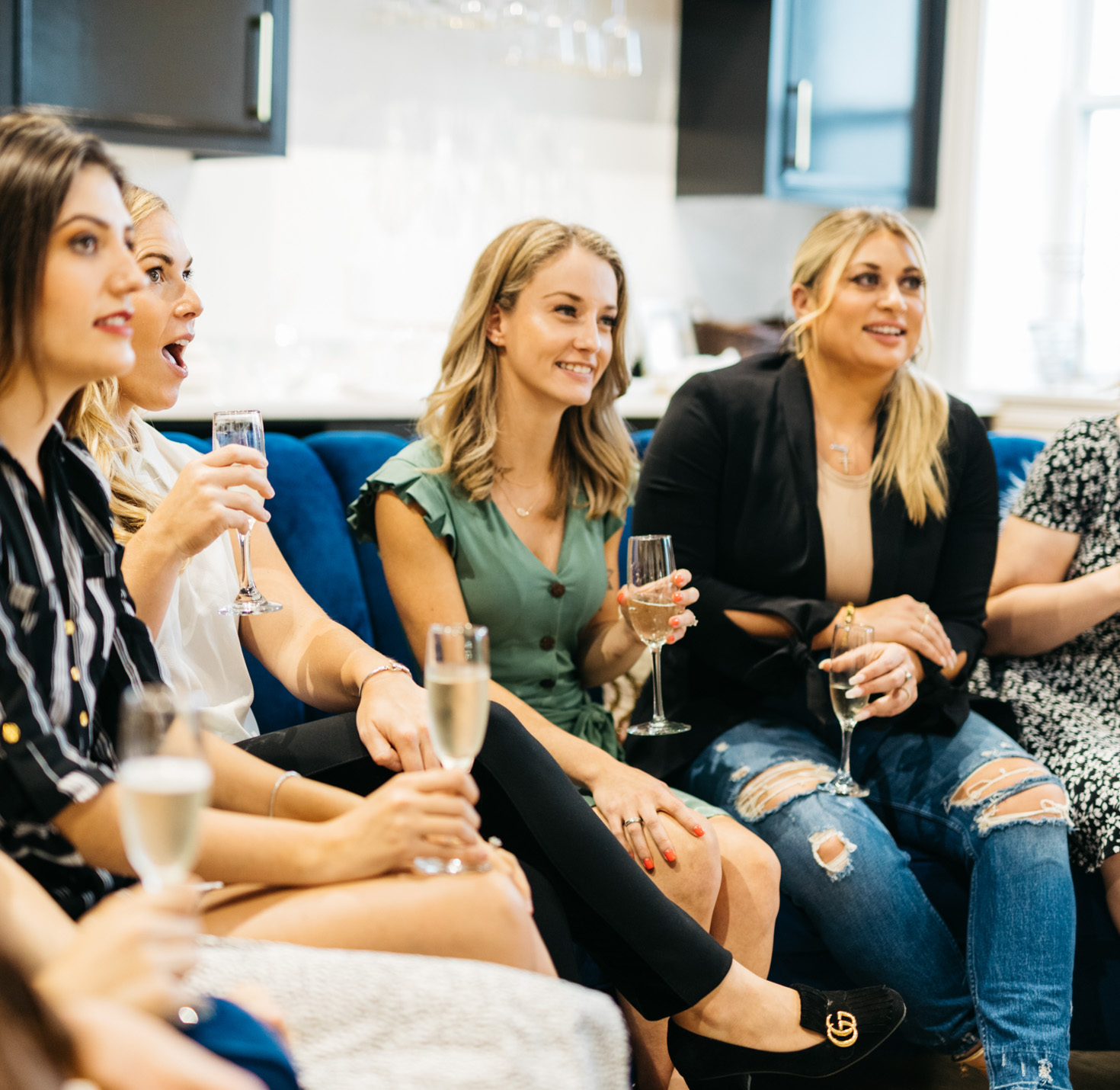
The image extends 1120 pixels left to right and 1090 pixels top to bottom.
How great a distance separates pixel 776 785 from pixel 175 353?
3.57 feet

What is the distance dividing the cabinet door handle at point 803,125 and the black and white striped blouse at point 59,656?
3.52 meters

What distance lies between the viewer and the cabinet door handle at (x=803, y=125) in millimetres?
4363

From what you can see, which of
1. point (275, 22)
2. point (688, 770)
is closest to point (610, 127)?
point (275, 22)

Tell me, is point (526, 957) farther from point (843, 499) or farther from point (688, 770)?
point (843, 499)

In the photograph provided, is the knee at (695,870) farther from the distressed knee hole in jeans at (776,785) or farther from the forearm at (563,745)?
the distressed knee hole in jeans at (776,785)

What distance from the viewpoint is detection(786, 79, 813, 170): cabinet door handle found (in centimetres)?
436

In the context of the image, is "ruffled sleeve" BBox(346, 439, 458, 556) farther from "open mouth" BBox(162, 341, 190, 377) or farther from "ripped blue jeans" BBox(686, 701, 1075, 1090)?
"ripped blue jeans" BBox(686, 701, 1075, 1090)

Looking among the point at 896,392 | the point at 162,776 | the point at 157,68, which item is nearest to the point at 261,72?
the point at 157,68

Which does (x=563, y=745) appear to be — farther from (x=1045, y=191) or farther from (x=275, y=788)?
(x=1045, y=191)

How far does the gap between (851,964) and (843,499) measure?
0.80 m

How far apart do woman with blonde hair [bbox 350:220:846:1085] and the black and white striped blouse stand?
2.25 feet

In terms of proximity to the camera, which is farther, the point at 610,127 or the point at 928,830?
the point at 610,127

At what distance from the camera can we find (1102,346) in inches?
182

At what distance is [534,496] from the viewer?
2.16 meters
